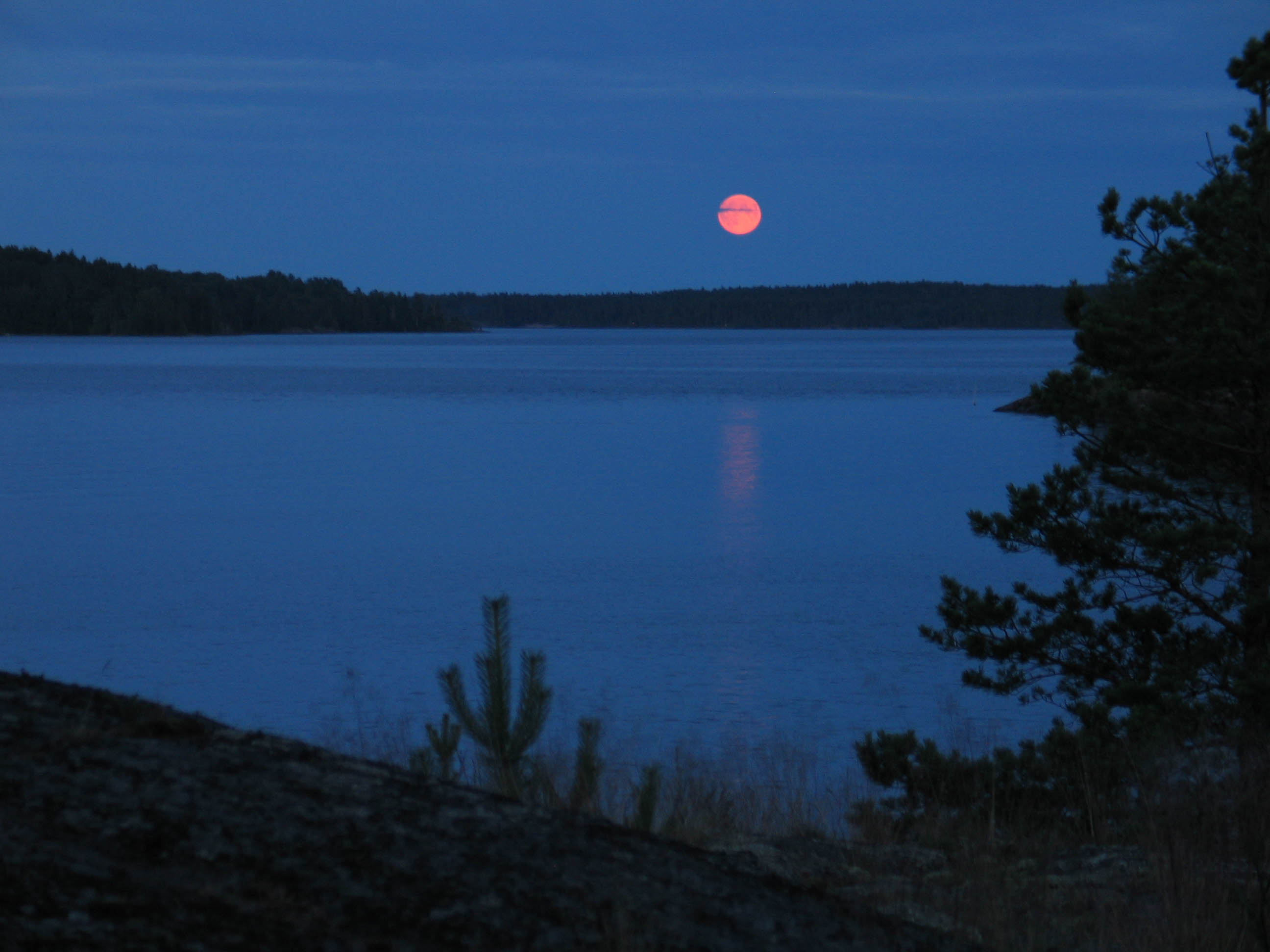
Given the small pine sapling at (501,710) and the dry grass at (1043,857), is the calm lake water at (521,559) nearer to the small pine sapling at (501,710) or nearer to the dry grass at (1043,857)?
the dry grass at (1043,857)

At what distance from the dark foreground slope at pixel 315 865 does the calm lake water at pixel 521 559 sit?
803cm

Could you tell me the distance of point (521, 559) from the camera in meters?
23.2

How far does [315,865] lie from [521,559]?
19.2m

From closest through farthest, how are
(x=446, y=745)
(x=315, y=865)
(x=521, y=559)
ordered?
(x=315, y=865), (x=446, y=745), (x=521, y=559)

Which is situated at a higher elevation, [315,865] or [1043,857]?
[315,865]

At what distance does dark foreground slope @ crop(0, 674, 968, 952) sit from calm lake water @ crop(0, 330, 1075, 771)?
8034mm

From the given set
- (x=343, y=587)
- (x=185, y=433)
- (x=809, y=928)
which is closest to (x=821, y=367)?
(x=185, y=433)

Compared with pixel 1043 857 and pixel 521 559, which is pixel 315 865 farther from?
pixel 521 559

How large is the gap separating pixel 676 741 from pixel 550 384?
7519 centimetres

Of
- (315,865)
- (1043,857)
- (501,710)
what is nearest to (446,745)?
(501,710)

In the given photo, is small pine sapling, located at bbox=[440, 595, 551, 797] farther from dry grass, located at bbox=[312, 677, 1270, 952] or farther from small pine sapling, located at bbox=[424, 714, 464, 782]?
dry grass, located at bbox=[312, 677, 1270, 952]

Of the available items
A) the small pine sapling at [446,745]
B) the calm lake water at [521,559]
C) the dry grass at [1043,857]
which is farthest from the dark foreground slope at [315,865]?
the calm lake water at [521,559]

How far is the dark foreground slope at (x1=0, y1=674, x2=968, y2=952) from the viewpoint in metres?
3.59

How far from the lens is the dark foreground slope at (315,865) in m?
3.59
